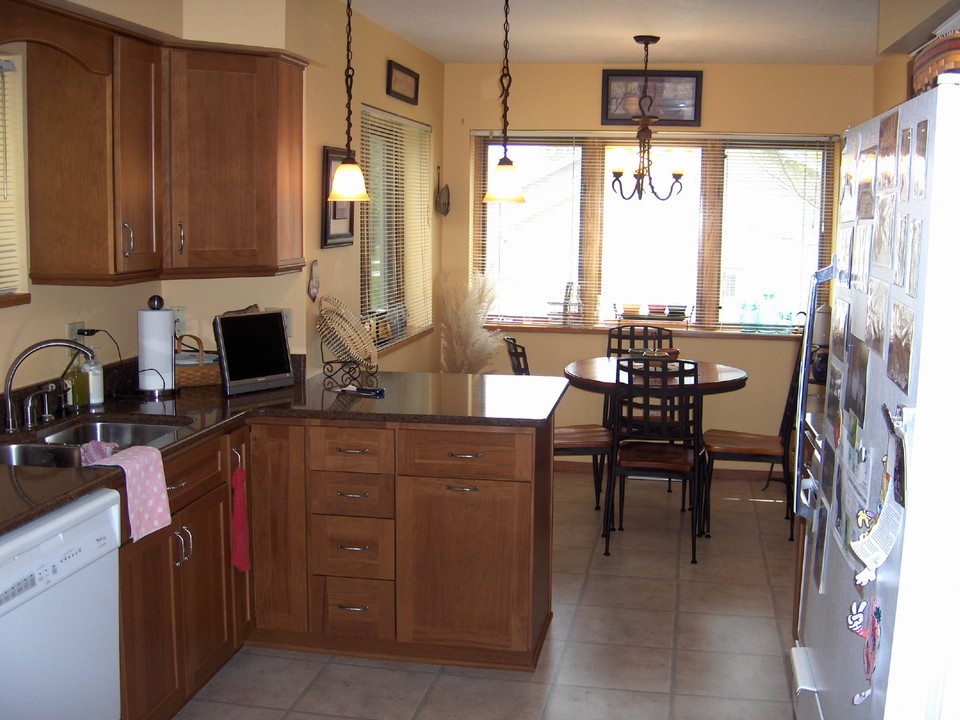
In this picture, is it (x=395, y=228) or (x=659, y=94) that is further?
(x=659, y=94)

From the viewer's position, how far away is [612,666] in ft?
11.9

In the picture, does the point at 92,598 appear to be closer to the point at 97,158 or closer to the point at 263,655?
the point at 263,655

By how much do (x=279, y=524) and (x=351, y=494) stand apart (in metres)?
0.30

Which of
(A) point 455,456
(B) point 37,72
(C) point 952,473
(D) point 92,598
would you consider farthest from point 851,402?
(B) point 37,72

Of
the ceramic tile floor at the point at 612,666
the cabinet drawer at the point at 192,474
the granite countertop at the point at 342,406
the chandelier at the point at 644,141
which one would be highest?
the chandelier at the point at 644,141

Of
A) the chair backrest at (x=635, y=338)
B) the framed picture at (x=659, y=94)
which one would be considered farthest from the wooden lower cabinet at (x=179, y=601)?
the framed picture at (x=659, y=94)

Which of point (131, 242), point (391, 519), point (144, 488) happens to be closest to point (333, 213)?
point (131, 242)

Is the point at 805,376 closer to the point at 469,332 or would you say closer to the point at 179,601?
the point at 179,601

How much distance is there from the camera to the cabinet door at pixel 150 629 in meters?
2.78

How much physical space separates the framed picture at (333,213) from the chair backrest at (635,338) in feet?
6.04

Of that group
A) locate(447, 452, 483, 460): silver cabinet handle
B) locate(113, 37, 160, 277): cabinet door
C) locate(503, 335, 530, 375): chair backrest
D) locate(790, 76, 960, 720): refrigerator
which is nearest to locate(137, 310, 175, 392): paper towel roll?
locate(113, 37, 160, 277): cabinet door

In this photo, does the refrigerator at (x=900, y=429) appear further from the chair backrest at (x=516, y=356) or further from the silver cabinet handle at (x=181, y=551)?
the chair backrest at (x=516, y=356)

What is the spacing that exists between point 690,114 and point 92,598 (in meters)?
4.76

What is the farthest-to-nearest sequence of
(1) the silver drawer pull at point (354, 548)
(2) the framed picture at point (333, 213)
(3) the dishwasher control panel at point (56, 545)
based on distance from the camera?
(2) the framed picture at point (333, 213), (1) the silver drawer pull at point (354, 548), (3) the dishwasher control panel at point (56, 545)
